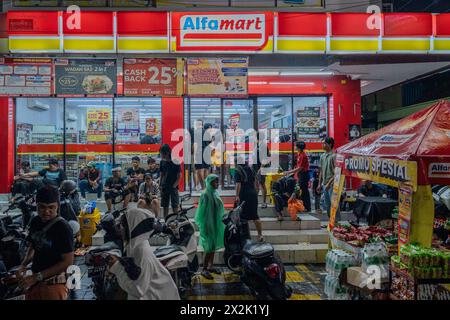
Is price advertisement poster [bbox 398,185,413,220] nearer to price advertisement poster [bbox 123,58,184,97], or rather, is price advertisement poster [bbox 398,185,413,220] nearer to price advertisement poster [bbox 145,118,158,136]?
price advertisement poster [bbox 123,58,184,97]

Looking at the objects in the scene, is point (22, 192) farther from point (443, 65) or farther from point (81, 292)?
point (443, 65)

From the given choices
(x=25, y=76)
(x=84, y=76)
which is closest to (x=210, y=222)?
(x=84, y=76)

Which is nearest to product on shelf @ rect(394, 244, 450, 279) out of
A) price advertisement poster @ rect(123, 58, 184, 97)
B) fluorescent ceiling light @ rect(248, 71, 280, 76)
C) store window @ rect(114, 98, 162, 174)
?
price advertisement poster @ rect(123, 58, 184, 97)

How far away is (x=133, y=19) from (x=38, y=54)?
2.41 meters

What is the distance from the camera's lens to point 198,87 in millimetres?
8695

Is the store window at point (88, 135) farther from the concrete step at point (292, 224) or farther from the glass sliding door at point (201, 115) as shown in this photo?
the concrete step at point (292, 224)

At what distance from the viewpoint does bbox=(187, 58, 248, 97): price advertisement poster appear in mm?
8641

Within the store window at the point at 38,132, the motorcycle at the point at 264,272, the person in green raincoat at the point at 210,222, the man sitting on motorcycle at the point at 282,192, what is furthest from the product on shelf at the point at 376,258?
the store window at the point at 38,132

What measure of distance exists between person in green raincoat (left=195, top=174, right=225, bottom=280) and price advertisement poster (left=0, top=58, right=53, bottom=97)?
4.68 metres

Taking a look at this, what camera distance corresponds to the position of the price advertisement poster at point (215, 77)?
864 cm

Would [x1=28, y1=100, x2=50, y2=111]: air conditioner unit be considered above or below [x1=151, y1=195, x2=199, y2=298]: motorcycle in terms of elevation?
above

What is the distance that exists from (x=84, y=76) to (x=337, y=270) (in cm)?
677

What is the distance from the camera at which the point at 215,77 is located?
28.4 feet
